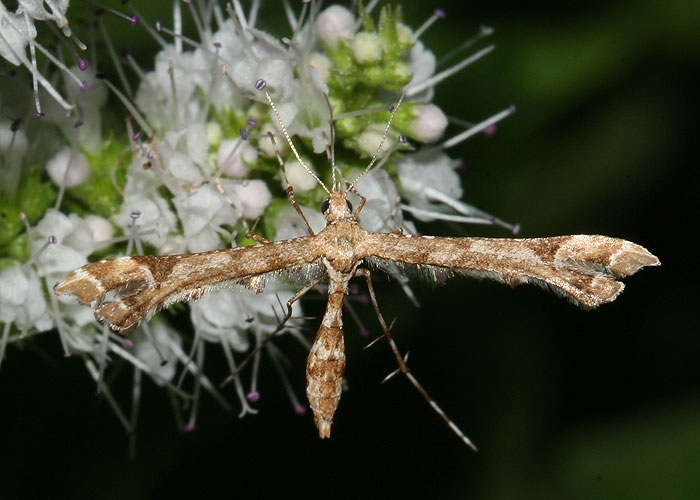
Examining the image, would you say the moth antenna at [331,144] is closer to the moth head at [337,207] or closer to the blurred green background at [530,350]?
the moth head at [337,207]

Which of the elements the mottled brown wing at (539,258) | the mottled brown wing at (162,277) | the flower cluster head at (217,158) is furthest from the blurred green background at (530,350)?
the mottled brown wing at (162,277)

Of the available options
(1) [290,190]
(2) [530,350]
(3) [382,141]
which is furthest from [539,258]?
(2) [530,350]

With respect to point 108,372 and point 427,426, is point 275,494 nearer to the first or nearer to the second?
point 427,426

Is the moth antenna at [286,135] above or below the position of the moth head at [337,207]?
above

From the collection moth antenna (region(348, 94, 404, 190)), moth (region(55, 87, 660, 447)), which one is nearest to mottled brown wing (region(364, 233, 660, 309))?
moth (region(55, 87, 660, 447))

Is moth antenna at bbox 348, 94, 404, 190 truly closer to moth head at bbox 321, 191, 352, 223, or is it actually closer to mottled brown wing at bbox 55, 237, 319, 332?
moth head at bbox 321, 191, 352, 223

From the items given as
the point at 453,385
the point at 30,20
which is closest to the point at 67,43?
the point at 30,20
